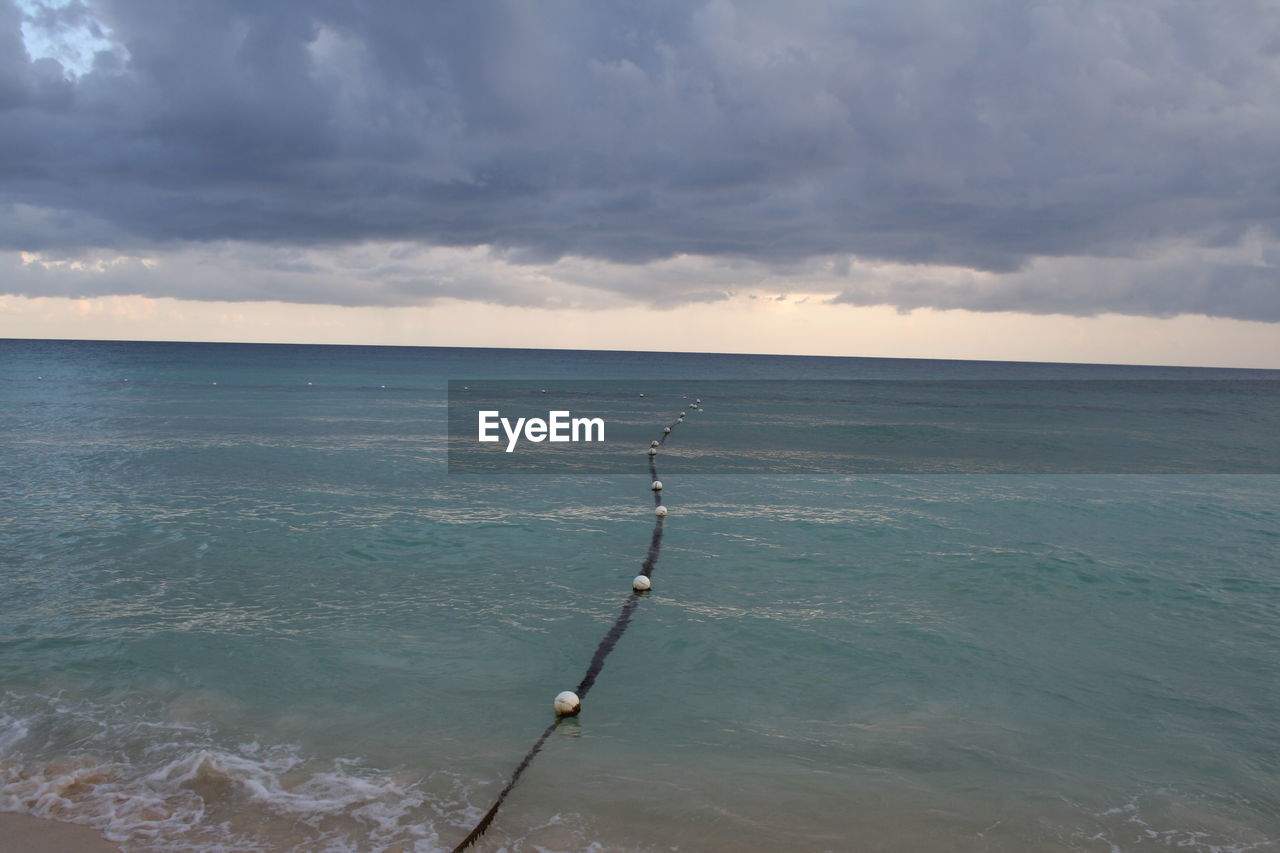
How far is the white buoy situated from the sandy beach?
11.5 feet

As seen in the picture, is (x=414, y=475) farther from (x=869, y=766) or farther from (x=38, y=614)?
(x=869, y=766)

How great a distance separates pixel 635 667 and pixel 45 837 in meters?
5.22

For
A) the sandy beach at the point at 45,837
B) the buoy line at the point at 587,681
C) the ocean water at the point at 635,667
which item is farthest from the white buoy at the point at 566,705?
the sandy beach at the point at 45,837

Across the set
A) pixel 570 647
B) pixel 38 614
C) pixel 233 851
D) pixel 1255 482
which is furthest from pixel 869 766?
pixel 1255 482

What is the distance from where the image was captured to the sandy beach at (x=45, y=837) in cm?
562

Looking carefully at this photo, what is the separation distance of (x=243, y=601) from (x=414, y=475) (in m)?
9.98

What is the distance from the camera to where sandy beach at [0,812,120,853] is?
562 centimetres

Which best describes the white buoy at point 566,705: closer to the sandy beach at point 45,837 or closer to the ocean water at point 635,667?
the ocean water at point 635,667

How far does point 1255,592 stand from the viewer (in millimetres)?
12234

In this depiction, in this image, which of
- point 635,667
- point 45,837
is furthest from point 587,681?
point 45,837

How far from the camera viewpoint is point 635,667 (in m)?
9.16

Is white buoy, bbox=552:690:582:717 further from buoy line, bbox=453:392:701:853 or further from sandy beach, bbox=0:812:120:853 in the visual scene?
sandy beach, bbox=0:812:120:853

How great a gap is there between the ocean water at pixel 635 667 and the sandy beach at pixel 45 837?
4.9 inches

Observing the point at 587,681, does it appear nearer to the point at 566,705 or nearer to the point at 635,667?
the point at 635,667
